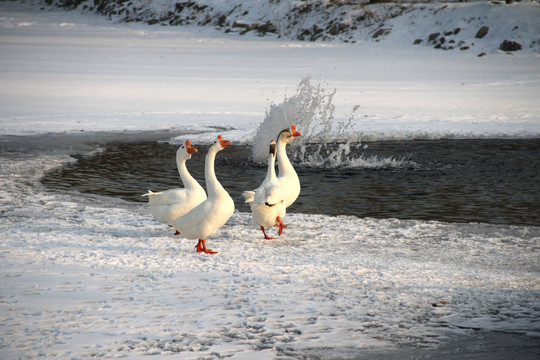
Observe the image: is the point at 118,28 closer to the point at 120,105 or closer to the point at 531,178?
the point at 120,105

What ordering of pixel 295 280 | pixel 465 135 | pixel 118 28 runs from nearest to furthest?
1. pixel 295 280
2. pixel 465 135
3. pixel 118 28

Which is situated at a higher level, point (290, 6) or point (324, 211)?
point (290, 6)

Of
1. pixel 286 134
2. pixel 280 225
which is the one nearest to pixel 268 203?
pixel 280 225

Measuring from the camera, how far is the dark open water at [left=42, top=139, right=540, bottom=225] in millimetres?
8141

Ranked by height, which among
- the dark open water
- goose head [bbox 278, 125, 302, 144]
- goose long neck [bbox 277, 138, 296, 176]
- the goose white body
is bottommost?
the dark open water

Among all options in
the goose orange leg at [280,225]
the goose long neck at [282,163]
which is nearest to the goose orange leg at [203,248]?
the goose orange leg at [280,225]

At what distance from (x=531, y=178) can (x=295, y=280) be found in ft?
19.4

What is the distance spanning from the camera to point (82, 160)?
11609 millimetres

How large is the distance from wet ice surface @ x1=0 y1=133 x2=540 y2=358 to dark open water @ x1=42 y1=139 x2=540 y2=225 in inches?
35.4

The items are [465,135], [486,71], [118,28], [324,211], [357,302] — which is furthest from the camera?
[118,28]

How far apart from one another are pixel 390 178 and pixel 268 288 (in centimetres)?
543

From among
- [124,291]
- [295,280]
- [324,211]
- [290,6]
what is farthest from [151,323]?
[290,6]

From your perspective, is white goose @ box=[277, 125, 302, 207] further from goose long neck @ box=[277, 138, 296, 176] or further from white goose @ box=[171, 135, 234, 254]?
white goose @ box=[171, 135, 234, 254]

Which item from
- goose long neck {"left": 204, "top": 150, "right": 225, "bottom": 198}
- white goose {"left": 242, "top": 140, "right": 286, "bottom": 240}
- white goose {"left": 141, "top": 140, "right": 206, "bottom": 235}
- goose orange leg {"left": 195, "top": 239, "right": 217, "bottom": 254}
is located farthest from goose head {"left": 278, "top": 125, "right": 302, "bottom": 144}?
goose orange leg {"left": 195, "top": 239, "right": 217, "bottom": 254}
